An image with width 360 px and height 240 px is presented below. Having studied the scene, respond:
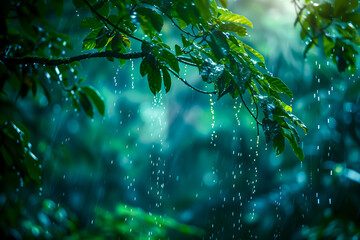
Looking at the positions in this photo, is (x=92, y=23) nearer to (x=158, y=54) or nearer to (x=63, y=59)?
(x=63, y=59)

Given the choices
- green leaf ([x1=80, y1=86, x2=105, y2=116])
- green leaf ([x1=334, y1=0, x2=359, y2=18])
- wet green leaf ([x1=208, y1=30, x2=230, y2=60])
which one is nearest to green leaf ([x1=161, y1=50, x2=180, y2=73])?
wet green leaf ([x1=208, y1=30, x2=230, y2=60])

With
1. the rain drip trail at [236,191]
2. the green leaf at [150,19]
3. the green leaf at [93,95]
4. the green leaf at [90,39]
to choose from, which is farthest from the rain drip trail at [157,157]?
the green leaf at [150,19]

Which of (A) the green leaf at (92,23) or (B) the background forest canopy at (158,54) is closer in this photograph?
(B) the background forest canopy at (158,54)

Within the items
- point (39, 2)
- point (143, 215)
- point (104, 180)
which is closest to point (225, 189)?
point (104, 180)

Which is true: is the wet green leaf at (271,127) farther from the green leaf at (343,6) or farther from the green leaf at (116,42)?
the green leaf at (116,42)

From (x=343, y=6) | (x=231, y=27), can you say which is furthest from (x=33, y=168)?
(x=343, y=6)

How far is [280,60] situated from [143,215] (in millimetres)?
3287

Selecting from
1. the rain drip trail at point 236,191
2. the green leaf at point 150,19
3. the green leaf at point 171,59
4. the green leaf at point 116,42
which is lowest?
the green leaf at point 150,19

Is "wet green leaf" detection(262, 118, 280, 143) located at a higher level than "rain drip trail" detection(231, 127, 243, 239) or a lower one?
lower

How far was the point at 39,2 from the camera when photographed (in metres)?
0.55

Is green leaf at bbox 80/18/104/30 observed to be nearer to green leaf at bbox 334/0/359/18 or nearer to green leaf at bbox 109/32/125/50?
green leaf at bbox 109/32/125/50

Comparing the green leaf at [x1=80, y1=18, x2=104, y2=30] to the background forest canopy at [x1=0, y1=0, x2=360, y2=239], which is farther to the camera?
the green leaf at [x1=80, y1=18, x2=104, y2=30]

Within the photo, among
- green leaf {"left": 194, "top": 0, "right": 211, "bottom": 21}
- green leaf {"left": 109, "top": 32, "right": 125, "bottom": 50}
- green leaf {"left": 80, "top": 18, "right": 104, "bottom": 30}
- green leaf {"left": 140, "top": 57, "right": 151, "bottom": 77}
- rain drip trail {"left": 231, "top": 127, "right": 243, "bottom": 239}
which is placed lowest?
green leaf {"left": 194, "top": 0, "right": 211, "bottom": 21}

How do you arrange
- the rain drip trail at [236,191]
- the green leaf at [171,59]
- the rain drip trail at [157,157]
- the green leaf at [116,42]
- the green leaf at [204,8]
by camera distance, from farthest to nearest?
the rain drip trail at [157,157]
the rain drip trail at [236,191]
the green leaf at [116,42]
the green leaf at [171,59]
the green leaf at [204,8]
